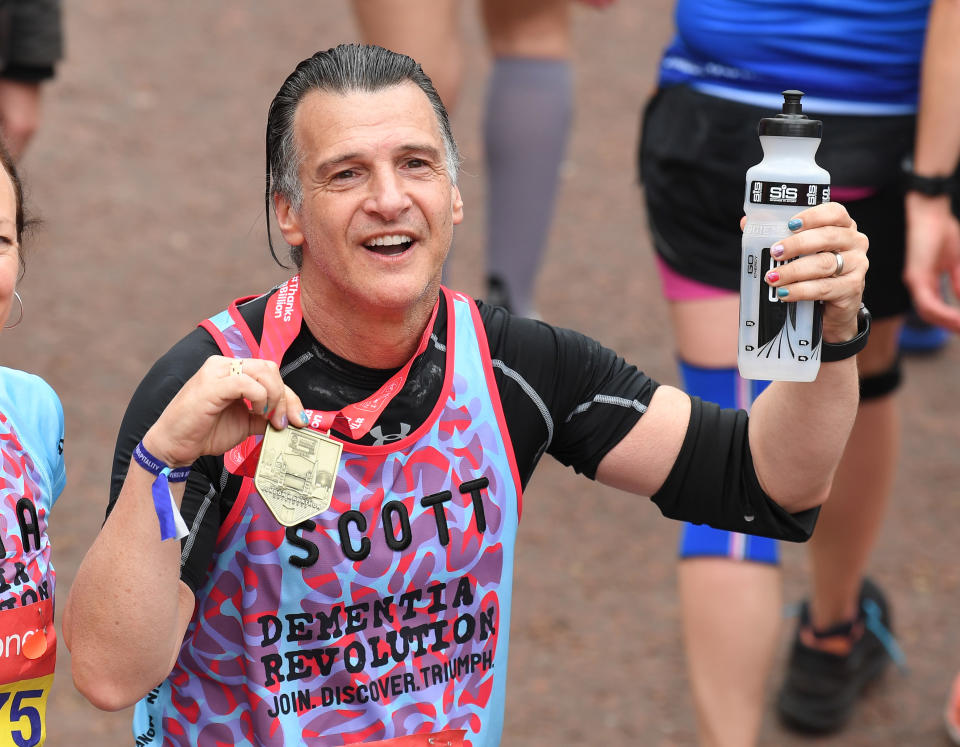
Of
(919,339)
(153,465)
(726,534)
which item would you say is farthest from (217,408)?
(919,339)

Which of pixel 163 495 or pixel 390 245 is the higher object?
pixel 390 245

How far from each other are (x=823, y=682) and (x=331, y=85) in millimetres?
2103

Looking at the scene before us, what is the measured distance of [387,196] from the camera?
6.63 ft

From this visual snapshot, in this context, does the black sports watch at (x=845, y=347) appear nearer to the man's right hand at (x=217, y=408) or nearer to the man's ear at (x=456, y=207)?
the man's ear at (x=456, y=207)

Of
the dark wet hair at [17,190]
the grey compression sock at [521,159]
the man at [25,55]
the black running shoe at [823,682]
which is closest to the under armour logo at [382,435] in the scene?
the dark wet hair at [17,190]

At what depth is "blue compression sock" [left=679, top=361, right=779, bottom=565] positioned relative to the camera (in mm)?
2922

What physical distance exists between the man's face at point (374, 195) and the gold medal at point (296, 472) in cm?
24

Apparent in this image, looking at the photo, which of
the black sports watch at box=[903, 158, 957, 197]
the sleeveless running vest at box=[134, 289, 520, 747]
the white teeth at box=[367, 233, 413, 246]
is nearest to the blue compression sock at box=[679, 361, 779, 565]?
the black sports watch at box=[903, 158, 957, 197]

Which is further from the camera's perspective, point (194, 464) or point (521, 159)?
point (521, 159)

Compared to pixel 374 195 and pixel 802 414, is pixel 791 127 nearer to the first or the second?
pixel 802 414

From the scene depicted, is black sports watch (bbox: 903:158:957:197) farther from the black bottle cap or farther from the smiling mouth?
the smiling mouth

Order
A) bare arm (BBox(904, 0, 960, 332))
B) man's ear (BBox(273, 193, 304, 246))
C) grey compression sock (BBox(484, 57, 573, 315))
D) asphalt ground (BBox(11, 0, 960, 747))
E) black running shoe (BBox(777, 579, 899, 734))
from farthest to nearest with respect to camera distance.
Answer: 1. grey compression sock (BBox(484, 57, 573, 315))
2. asphalt ground (BBox(11, 0, 960, 747))
3. black running shoe (BBox(777, 579, 899, 734))
4. bare arm (BBox(904, 0, 960, 332))
5. man's ear (BBox(273, 193, 304, 246))

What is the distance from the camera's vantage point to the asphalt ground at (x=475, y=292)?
3.66 metres

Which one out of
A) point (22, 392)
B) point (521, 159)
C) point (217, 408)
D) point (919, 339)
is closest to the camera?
point (217, 408)
